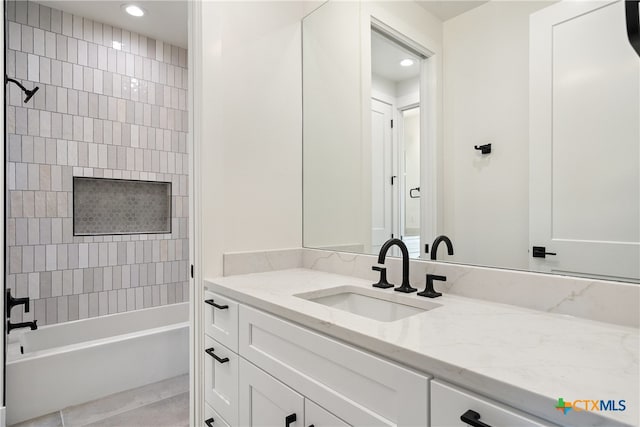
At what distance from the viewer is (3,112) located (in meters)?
1.62

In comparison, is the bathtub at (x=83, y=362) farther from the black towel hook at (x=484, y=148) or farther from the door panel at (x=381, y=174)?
the black towel hook at (x=484, y=148)

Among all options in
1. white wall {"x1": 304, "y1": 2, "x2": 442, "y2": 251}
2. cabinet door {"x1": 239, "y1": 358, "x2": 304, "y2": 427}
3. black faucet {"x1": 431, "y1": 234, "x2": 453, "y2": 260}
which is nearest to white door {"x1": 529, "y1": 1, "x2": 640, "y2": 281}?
black faucet {"x1": 431, "y1": 234, "x2": 453, "y2": 260}

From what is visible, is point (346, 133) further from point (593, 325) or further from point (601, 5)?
point (593, 325)

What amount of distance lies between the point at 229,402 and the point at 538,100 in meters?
1.49

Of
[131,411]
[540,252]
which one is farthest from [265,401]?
[131,411]

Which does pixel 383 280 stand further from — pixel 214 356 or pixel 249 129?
pixel 249 129

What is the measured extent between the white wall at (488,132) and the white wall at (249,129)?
2.63 ft

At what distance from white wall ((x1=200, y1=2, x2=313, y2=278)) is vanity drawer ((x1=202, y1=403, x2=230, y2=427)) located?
0.55 metres

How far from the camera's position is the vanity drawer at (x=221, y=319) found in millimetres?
1264

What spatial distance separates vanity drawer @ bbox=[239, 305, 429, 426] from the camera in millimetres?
700

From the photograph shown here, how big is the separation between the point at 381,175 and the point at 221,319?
2.99ft

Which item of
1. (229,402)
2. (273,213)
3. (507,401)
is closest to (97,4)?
(273,213)

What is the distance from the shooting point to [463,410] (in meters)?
0.61

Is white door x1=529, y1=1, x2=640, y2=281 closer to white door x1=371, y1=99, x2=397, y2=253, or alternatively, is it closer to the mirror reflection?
the mirror reflection
